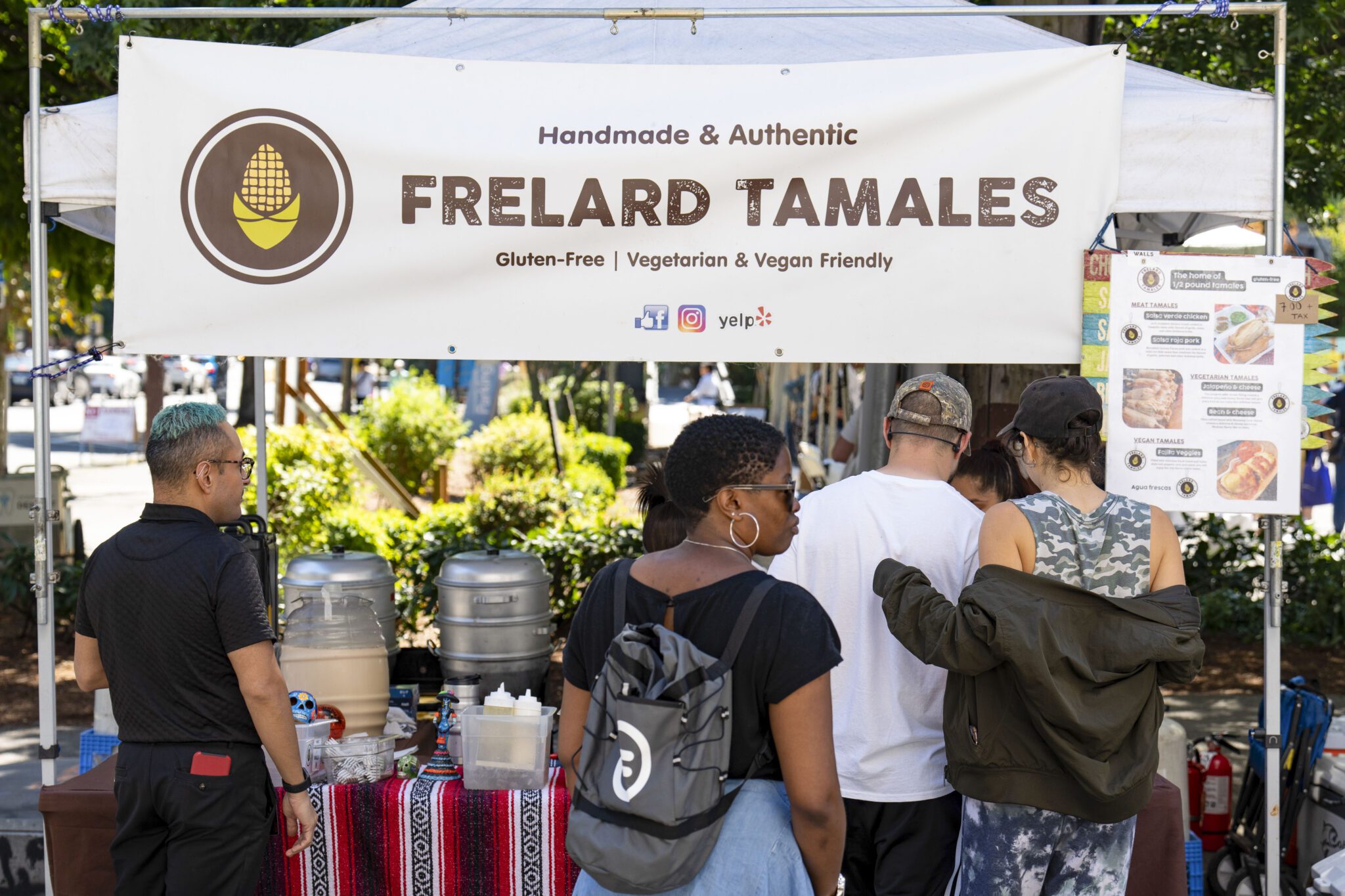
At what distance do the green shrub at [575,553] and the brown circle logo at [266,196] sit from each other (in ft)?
12.8

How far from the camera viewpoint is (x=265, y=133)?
11.8ft

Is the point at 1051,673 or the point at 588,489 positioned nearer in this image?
the point at 1051,673

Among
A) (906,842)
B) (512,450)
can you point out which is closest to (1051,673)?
(906,842)

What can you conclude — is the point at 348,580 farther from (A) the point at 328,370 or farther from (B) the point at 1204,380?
(A) the point at 328,370

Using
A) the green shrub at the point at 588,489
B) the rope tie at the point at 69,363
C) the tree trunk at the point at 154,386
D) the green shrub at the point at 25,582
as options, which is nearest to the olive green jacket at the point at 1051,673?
the rope tie at the point at 69,363

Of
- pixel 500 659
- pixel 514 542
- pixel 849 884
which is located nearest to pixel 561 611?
pixel 514 542

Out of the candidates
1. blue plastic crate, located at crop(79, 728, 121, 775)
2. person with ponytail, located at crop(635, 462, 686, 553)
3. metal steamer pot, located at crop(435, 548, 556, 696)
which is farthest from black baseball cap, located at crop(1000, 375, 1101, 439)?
blue plastic crate, located at crop(79, 728, 121, 775)

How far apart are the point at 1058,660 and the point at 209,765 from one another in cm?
189

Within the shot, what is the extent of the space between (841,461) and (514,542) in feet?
7.07

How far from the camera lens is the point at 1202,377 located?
349 centimetres

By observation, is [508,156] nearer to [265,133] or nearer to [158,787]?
[265,133]

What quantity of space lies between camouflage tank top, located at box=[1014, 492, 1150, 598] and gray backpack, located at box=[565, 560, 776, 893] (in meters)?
0.91

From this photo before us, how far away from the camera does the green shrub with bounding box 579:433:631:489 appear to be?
47.2 ft

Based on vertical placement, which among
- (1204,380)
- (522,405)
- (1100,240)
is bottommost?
(522,405)
